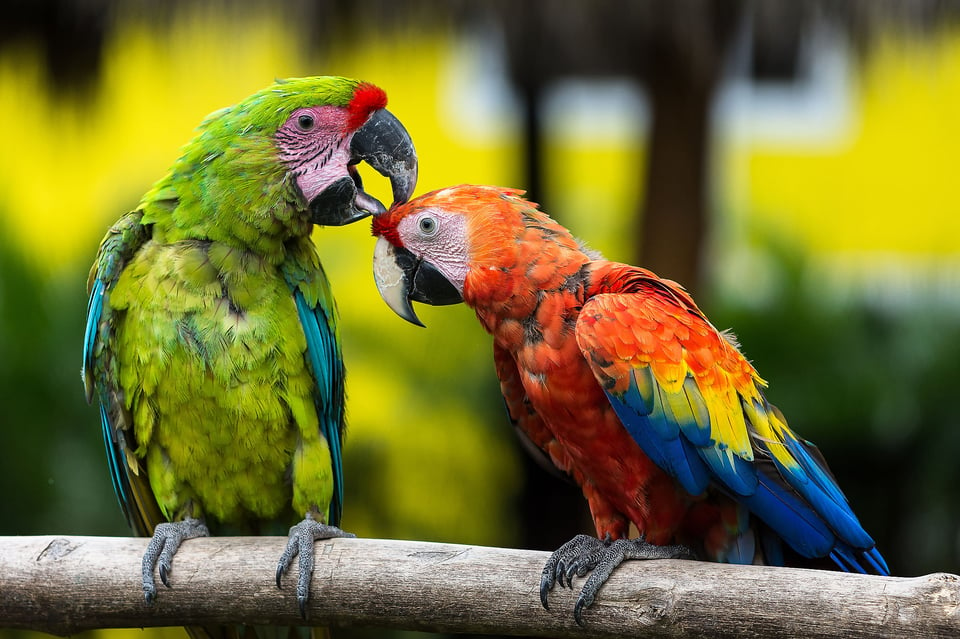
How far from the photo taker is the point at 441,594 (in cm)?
212

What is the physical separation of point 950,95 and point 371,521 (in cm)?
618

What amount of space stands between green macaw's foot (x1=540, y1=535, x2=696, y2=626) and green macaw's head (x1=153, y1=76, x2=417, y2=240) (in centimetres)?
91

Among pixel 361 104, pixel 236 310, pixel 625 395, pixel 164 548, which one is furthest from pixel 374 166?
pixel 164 548

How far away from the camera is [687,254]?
4562 millimetres

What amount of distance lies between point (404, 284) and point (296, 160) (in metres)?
0.42

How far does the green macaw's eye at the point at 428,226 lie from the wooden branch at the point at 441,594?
696 mm

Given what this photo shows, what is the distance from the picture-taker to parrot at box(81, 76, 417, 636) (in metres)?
2.43

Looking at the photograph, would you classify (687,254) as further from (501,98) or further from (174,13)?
(501,98)

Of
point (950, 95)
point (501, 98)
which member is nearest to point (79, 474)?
point (501, 98)

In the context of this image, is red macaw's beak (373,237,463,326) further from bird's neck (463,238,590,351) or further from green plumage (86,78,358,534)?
green plumage (86,78,358,534)

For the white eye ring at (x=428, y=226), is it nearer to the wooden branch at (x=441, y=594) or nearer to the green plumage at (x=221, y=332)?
the green plumage at (x=221, y=332)

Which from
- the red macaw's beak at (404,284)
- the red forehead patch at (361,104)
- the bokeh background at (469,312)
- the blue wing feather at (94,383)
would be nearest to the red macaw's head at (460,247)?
the red macaw's beak at (404,284)

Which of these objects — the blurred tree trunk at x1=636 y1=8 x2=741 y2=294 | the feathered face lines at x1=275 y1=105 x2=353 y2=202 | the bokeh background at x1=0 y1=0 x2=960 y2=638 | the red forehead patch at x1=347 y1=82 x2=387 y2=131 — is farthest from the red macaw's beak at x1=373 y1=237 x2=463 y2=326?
the blurred tree trunk at x1=636 y1=8 x2=741 y2=294

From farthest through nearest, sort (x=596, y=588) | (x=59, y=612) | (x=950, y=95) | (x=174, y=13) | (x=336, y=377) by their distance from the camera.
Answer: (x=950, y=95) < (x=174, y=13) < (x=336, y=377) < (x=59, y=612) < (x=596, y=588)
